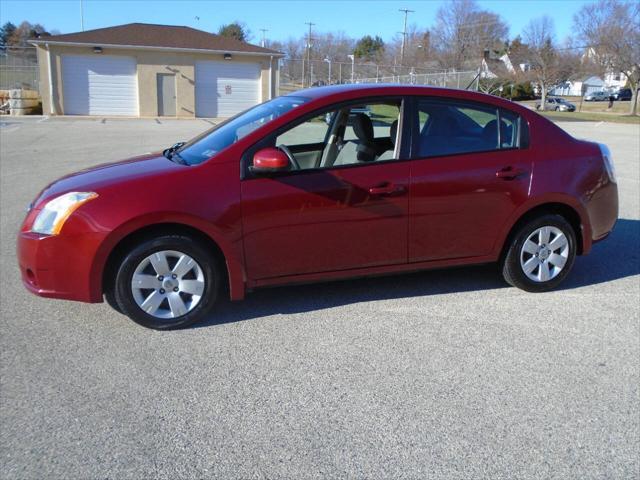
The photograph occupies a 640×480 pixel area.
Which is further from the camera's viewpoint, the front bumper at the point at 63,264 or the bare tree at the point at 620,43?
the bare tree at the point at 620,43

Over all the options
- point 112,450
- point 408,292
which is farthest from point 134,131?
point 112,450

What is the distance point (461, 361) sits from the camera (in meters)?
3.92

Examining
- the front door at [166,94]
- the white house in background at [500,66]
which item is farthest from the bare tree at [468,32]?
the front door at [166,94]

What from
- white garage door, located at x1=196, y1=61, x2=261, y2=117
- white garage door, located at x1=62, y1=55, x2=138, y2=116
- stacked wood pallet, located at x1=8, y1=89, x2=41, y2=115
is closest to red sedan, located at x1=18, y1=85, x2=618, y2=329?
white garage door, located at x1=62, y1=55, x2=138, y2=116

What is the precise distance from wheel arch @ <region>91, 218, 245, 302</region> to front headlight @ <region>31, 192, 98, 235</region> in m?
0.32

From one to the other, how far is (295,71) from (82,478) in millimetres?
43073

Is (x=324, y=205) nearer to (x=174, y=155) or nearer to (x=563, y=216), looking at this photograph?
(x=174, y=155)

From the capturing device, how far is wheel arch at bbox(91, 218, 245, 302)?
13.2ft

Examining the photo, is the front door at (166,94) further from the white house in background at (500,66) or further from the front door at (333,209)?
the white house in background at (500,66)

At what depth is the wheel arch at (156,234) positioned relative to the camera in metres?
4.03

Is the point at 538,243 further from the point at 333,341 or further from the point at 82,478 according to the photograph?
the point at 82,478

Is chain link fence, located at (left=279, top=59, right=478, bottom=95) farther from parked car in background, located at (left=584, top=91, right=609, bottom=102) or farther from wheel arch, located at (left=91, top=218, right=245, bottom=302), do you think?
wheel arch, located at (left=91, top=218, right=245, bottom=302)

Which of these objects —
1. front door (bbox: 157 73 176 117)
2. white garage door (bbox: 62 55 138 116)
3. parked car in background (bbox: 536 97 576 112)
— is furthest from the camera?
parked car in background (bbox: 536 97 576 112)

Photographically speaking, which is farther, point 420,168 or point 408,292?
point 408,292
